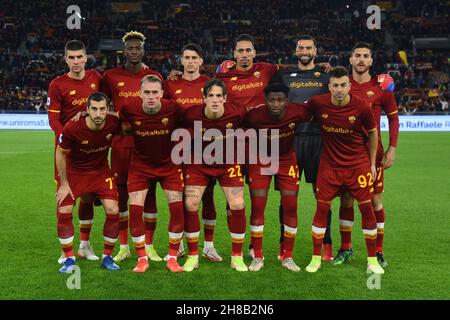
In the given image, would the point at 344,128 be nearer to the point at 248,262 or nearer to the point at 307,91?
the point at 307,91

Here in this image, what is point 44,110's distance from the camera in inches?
1117

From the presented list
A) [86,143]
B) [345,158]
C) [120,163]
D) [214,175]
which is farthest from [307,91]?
[86,143]

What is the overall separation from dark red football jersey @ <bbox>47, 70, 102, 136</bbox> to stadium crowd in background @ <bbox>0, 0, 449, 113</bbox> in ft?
76.2

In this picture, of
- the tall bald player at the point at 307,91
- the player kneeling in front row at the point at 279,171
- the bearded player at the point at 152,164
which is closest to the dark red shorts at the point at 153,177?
the bearded player at the point at 152,164

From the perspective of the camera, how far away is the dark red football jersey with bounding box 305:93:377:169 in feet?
19.0

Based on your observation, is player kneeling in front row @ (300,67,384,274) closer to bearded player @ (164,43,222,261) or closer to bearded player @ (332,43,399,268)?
bearded player @ (332,43,399,268)

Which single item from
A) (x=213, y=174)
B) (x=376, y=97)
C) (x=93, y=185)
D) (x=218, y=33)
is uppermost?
(x=218, y=33)

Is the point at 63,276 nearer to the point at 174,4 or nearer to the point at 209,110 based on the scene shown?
the point at 209,110

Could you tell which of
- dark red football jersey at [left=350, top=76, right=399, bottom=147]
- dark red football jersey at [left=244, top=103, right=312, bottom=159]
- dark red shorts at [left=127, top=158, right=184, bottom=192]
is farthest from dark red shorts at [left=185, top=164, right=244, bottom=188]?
dark red football jersey at [left=350, top=76, right=399, bottom=147]

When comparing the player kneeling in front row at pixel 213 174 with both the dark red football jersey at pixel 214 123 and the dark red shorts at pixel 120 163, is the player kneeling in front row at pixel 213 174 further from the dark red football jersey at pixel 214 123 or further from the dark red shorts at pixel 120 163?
the dark red shorts at pixel 120 163

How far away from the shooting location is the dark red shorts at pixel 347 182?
5.88 metres

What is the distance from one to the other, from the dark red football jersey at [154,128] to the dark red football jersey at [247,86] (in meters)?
0.76

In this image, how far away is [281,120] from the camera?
5.93 metres

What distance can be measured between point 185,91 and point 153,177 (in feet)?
3.12
